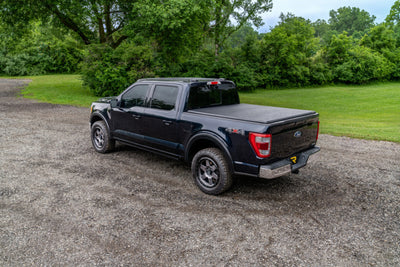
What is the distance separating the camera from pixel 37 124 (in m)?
10.8

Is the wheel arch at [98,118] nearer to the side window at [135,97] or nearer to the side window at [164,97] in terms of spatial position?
the side window at [135,97]

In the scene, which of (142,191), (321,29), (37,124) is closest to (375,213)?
(142,191)

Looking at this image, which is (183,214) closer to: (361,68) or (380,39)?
(361,68)

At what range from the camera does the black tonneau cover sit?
470cm

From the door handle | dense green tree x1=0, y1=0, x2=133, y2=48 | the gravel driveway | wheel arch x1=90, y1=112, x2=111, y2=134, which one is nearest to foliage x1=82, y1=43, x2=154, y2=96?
dense green tree x1=0, y1=0, x2=133, y2=48

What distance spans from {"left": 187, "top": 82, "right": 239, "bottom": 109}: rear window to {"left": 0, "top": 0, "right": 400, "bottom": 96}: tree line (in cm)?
1140

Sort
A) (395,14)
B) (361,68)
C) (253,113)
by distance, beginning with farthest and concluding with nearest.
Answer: (395,14), (361,68), (253,113)

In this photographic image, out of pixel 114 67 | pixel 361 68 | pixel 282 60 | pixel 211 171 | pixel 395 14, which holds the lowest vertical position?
pixel 211 171

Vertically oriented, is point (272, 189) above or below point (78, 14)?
below

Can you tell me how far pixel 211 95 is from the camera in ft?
19.4

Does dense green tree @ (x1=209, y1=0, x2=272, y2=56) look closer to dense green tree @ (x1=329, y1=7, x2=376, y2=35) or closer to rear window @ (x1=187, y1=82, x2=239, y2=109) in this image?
rear window @ (x1=187, y1=82, x2=239, y2=109)

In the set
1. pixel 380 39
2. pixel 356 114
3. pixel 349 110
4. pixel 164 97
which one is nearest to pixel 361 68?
pixel 380 39

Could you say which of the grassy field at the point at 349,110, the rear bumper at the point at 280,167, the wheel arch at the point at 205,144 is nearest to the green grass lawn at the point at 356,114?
the grassy field at the point at 349,110

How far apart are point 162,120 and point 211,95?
1.06 m
